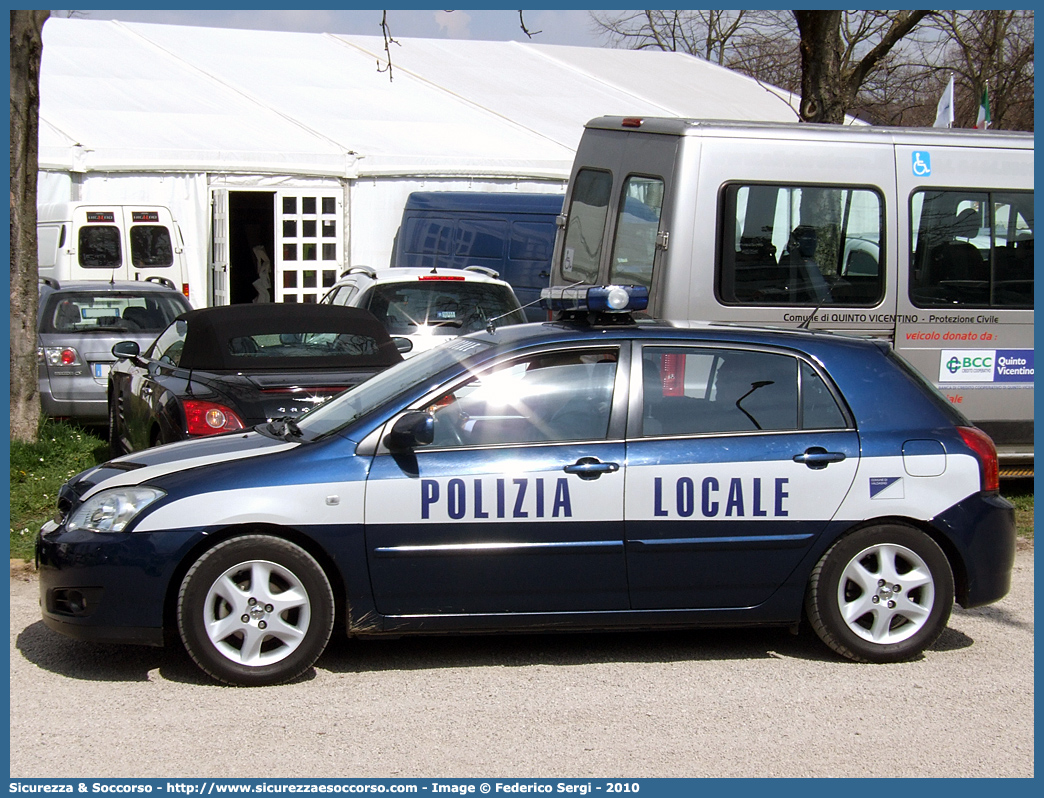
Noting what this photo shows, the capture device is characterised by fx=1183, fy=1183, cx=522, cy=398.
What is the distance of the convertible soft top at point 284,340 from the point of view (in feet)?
25.3

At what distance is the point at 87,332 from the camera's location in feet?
36.7

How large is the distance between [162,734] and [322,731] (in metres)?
0.58

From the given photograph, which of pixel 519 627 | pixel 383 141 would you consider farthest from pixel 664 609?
pixel 383 141

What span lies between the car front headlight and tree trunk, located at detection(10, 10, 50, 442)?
5.10 metres

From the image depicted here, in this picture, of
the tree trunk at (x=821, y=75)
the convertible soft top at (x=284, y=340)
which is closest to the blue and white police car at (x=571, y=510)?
the convertible soft top at (x=284, y=340)

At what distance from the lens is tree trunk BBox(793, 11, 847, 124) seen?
11805 millimetres

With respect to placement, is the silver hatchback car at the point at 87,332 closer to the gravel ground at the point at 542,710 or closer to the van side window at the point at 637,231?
the van side window at the point at 637,231

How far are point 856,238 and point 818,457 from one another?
345 centimetres

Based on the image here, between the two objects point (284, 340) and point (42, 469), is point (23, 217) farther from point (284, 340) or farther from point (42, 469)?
point (284, 340)

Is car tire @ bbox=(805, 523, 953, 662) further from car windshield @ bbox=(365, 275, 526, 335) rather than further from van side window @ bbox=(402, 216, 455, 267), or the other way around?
van side window @ bbox=(402, 216, 455, 267)

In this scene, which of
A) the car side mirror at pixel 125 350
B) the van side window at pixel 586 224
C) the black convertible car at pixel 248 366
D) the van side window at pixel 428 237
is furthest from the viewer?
the van side window at pixel 428 237

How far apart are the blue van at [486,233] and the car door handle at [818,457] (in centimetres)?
1016

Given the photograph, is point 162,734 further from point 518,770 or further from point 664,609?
point 664,609

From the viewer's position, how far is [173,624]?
16.3 ft
